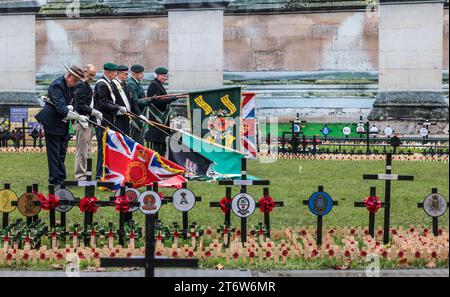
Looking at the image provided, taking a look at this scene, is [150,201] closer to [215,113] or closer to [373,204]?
[373,204]

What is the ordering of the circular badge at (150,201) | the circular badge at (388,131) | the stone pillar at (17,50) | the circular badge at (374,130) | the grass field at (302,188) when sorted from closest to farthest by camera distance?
the circular badge at (150,201) → the grass field at (302,188) → the circular badge at (374,130) → the circular badge at (388,131) → the stone pillar at (17,50)

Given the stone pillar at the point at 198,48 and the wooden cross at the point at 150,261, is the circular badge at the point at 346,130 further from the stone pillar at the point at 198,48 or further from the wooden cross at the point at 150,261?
the wooden cross at the point at 150,261

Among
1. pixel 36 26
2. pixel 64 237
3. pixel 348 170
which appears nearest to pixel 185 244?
pixel 64 237

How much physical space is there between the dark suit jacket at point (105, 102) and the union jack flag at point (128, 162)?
56.6 inches

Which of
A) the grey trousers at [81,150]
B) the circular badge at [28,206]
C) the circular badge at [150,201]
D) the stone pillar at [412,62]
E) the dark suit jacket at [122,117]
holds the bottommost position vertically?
the circular badge at [28,206]

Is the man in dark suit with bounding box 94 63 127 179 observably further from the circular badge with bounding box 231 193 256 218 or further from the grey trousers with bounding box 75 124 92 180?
the circular badge with bounding box 231 193 256 218

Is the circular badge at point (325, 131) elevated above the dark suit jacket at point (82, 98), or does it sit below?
below

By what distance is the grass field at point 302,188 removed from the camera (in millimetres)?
12617

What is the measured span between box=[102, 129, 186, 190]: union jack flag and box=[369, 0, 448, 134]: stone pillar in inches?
593

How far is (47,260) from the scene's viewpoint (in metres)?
9.64

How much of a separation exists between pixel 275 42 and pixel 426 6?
487 cm

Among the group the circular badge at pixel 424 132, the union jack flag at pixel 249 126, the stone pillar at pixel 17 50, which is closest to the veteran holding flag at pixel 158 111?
the union jack flag at pixel 249 126

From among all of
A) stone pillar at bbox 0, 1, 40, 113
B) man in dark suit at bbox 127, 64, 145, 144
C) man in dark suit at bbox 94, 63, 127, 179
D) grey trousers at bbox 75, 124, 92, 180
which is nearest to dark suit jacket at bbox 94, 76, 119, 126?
man in dark suit at bbox 94, 63, 127, 179

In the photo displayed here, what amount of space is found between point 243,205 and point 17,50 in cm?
2332
